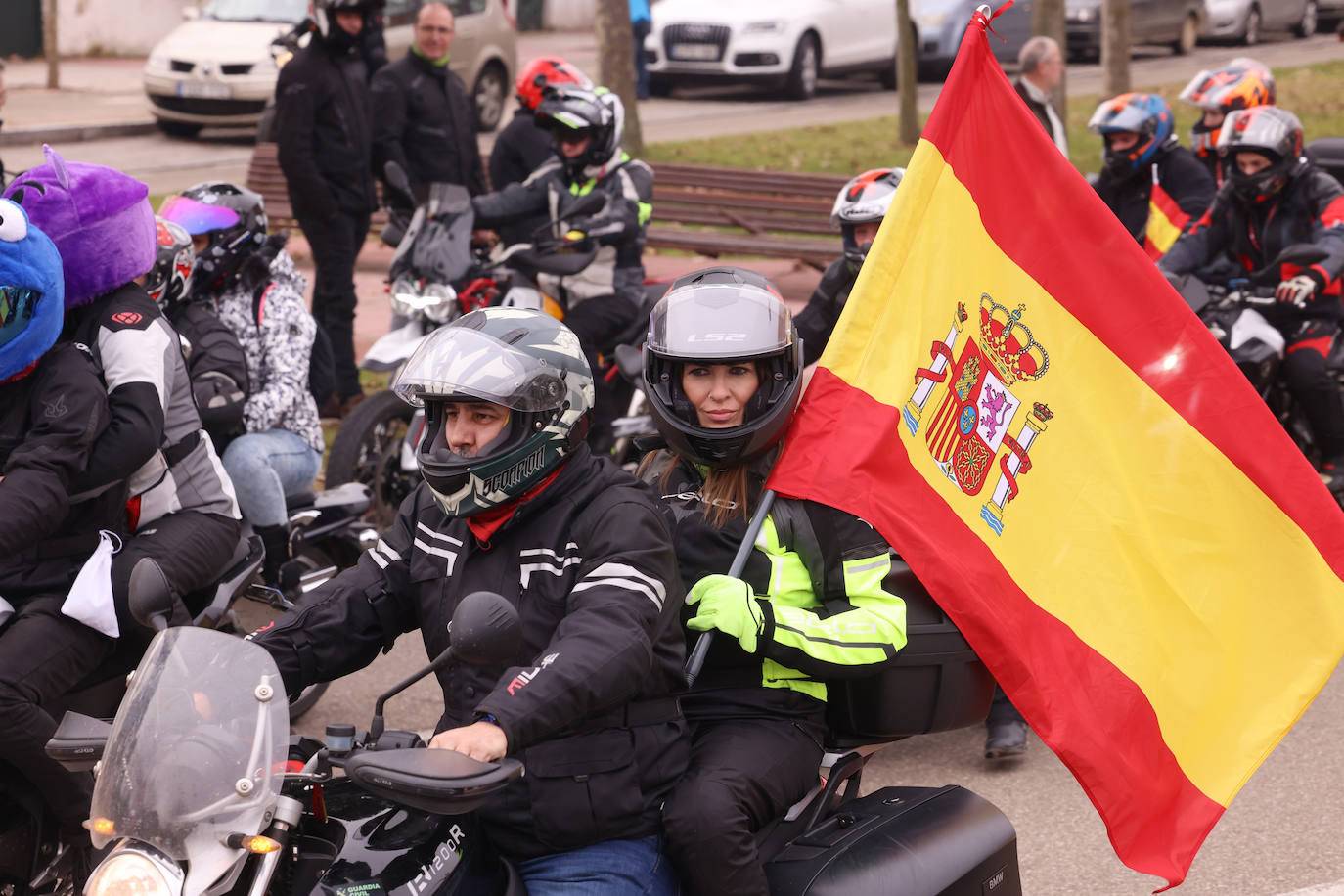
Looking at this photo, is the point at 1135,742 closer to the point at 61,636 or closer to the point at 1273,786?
the point at 1273,786

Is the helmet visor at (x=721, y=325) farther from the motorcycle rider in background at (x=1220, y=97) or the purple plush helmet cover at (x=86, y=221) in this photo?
the motorcycle rider in background at (x=1220, y=97)

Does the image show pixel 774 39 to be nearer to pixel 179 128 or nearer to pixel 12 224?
pixel 179 128

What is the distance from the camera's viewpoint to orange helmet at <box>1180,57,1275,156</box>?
29.5ft

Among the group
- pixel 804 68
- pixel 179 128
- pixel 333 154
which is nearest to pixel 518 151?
pixel 333 154

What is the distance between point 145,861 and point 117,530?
219 cm

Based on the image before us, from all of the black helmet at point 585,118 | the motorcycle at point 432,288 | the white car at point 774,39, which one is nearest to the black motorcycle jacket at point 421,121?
the motorcycle at point 432,288

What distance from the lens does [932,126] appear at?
403 cm

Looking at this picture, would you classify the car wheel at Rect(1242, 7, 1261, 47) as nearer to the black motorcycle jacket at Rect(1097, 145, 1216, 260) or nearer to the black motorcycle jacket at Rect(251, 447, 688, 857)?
the black motorcycle jacket at Rect(1097, 145, 1216, 260)

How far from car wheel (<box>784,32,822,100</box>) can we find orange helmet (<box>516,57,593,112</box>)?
13027 mm

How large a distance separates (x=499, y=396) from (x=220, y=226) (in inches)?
128

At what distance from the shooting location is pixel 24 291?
4.10 metres

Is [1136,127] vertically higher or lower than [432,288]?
higher

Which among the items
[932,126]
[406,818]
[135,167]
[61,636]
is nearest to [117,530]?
[61,636]

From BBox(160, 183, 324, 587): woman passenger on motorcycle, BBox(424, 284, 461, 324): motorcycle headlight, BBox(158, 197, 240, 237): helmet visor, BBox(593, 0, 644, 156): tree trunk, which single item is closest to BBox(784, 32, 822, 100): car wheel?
BBox(593, 0, 644, 156): tree trunk
